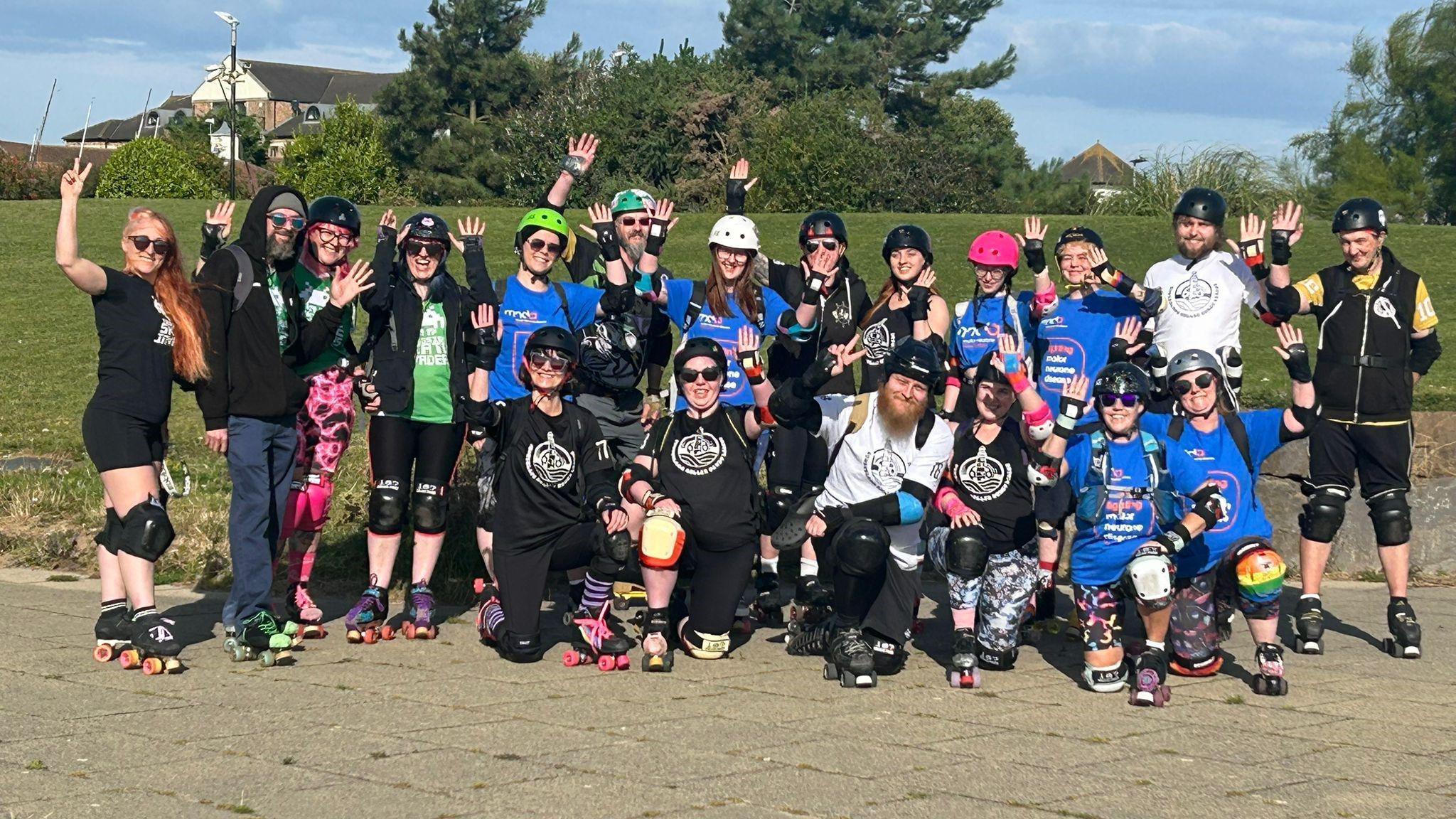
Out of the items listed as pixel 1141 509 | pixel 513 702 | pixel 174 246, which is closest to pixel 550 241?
pixel 174 246

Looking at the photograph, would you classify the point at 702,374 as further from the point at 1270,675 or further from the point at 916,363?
the point at 1270,675

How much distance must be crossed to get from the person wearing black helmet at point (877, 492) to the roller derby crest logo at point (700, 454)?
1.10 ft

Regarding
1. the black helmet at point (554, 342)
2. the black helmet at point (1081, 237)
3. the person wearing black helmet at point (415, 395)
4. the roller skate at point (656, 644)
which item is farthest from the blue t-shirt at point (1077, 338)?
the person wearing black helmet at point (415, 395)

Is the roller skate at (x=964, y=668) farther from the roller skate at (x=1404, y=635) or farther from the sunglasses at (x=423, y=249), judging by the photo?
the sunglasses at (x=423, y=249)

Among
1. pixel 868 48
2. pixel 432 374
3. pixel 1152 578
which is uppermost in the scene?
pixel 868 48

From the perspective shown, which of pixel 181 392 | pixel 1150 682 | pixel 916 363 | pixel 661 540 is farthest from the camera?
pixel 181 392

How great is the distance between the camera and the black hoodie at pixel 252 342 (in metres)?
7.00

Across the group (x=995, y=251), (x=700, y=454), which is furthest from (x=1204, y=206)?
(x=700, y=454)

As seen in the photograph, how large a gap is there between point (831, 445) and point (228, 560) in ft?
12.2

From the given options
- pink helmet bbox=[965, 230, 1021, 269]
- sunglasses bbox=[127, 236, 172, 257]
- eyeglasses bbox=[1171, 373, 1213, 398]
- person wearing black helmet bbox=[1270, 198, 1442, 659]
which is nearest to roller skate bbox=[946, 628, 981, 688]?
eyeglasses bbox=[1171, 373, 1213, 398]

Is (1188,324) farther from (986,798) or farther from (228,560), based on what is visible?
(228,560)

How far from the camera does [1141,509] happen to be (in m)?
6.82

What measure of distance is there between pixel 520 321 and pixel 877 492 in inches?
79.2

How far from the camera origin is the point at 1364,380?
7.83 meters
